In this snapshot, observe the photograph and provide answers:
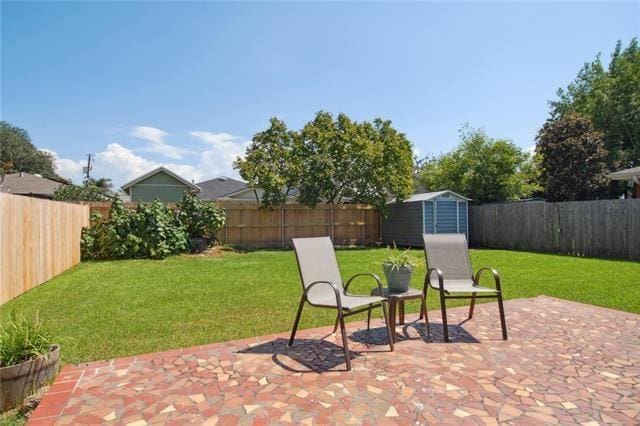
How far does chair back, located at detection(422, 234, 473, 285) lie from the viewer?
14.8ft

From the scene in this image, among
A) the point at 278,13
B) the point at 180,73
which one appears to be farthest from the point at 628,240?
the point at 180,73

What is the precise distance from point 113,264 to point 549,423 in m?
10.2

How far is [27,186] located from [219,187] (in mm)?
11310

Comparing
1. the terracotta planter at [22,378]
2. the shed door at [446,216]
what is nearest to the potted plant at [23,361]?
the terracotta planter at [22,378]

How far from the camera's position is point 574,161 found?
2127cm

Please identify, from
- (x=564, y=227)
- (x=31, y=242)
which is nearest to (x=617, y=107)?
(x=564, y=227)

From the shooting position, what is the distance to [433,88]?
1141 cm

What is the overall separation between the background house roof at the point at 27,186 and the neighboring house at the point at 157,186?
4408 millimetres

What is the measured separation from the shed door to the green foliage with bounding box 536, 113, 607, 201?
9.31 meters

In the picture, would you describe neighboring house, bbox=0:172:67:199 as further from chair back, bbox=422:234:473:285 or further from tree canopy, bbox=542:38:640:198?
tree canopy, bbox=542:38:640:198

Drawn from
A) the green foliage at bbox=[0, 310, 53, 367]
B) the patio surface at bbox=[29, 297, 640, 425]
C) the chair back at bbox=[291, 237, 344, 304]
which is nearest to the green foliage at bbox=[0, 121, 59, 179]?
the green foliage at bbox=[0, 310, 53, 367]

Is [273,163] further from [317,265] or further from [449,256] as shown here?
[317,265]

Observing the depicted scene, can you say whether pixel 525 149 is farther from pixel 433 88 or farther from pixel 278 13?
pixel 278 13

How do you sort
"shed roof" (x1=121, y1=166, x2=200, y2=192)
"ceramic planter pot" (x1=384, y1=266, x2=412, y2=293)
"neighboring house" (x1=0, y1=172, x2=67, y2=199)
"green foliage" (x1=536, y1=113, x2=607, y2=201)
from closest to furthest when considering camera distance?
"ceramic planter pot" (x1=384, y1=266, x2=412, y2=293) → "green foliage" (x1=536, y1=113, x2=607, y2=201) → "shed roof" (x1=121, y1=166, x2=200, y2=192) → "neighboring house" (x1=0, y1=172, x2=67, y2=199)
